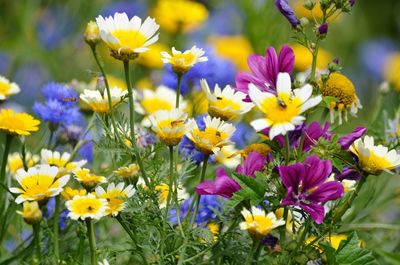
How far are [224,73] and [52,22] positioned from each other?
1244mm

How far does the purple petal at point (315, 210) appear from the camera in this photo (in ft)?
2.39

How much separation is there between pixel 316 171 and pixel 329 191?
0.9 inches

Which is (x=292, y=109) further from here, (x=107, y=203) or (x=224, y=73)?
(x=224, y=73)

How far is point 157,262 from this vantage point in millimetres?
792

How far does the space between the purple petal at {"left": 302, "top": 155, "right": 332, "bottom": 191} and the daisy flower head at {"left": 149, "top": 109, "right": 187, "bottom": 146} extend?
117mm

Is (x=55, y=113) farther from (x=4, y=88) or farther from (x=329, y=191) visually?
(x=329, y=191)

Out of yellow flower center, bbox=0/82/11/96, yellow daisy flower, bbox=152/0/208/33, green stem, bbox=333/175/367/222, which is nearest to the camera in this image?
green stem, bbox=333/175/367/222

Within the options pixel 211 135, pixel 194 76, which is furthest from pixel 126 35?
pixel 194 76

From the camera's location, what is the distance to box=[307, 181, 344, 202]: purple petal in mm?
732

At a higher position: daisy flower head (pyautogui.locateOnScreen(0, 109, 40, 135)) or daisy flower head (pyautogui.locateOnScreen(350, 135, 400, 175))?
daisy flower head (pyautogui.locateOnScreen(0, 109, 40, 135))

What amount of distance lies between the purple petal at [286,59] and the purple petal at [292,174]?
0.38 ft

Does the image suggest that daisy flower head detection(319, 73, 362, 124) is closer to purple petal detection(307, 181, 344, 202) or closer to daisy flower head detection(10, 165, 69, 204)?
purple petal detection(307, 181, 344, 202)

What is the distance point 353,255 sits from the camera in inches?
30.8

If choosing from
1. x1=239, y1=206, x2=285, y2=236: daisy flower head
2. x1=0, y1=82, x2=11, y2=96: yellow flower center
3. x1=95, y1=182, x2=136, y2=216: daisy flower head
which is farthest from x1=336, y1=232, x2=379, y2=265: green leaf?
x1=0, y1=82, x2=11, y2=96: yellow flower center
